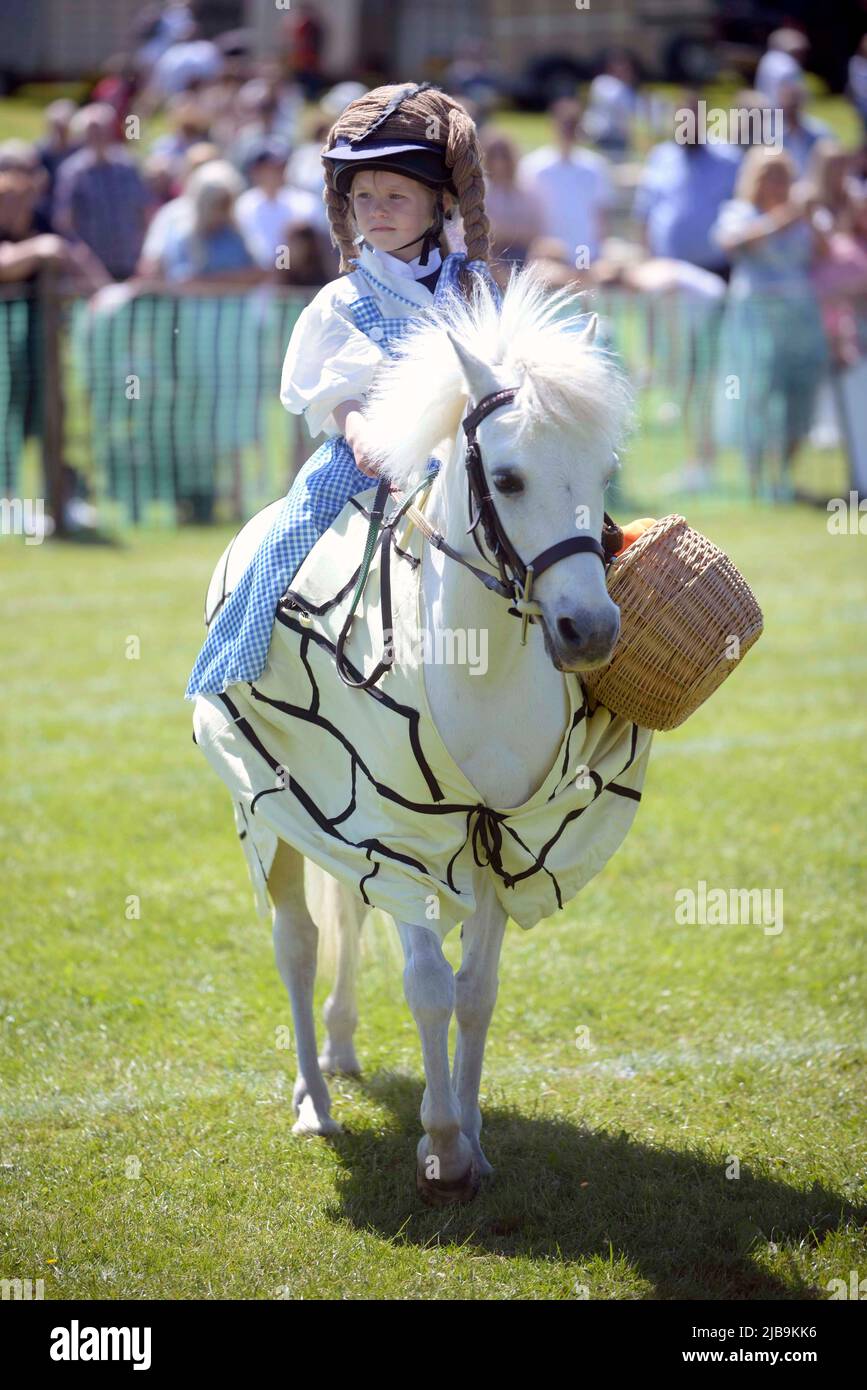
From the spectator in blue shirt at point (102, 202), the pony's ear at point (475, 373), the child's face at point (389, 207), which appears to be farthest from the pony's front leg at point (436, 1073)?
the spectator in blue shirt at point (102, 202)

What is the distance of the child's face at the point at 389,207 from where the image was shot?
4.14 metres

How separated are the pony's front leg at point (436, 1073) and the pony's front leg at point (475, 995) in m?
0.20

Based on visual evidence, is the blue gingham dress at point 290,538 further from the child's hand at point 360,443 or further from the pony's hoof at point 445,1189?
the pony's hoof at point 445,1189

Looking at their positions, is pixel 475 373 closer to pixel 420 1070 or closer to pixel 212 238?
pixel 420 1070

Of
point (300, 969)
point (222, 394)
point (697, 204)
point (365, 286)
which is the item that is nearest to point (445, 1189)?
point (300, 969)

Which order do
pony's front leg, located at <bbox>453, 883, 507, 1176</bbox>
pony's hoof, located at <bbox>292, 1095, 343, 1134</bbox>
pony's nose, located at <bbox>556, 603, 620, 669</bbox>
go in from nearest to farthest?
pony's nose, located at <bbox>556, 603, 620, 669</bbox>
pony's front leg, located at <bbox>453, 883, 507, 1176</bbox>
pony's hoof, located at <bbox>292, 1095, 343, 1134</bbox>

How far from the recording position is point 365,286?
4.18 m

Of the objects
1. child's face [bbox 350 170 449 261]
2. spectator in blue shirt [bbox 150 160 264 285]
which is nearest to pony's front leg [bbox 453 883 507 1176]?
child's face [bbox 350 170 449 261]

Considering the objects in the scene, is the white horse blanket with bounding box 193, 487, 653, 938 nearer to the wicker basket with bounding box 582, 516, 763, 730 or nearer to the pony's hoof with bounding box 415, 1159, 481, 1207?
the wicker basket with bounding box 582, 516, 763, 730

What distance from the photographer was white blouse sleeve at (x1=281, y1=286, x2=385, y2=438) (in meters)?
4.03

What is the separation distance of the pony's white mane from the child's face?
1.34 ft

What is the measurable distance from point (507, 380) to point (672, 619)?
29.5 inches
